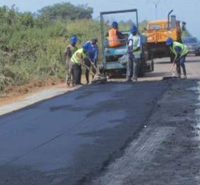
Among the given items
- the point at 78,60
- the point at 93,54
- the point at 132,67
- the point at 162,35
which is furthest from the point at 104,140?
the point at 162,35

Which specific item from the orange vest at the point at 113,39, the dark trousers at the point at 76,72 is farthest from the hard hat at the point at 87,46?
the orange vest at the point at 113,39

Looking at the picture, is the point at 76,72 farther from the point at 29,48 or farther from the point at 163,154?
the point at 163,154

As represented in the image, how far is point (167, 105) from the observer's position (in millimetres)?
12188

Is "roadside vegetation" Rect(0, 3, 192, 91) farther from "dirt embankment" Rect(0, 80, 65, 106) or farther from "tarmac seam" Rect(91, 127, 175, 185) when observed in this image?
"tarmac seam" Rect(91, 127, 175, 185)

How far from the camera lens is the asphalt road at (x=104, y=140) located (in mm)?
6520

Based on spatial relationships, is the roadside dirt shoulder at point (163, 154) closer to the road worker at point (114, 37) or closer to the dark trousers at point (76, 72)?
the dark trousers at point (76, 72)

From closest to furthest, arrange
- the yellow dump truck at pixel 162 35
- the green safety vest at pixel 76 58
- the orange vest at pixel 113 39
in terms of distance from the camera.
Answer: the green safety vest at pixel 76 58, the orange vest at pixel 113 39, the yellow dump truck at pixel 162 35

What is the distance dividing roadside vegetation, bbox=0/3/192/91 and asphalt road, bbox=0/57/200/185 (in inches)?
341

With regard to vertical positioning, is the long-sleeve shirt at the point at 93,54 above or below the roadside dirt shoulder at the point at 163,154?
above

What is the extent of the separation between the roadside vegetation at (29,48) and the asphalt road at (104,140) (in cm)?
866

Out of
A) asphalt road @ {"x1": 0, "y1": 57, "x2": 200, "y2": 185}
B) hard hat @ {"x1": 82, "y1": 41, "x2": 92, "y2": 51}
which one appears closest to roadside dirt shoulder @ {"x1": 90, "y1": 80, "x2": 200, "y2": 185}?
asphalt road @ {"x1": 0, "y1": 57, "x2": 200, "y2": 185}

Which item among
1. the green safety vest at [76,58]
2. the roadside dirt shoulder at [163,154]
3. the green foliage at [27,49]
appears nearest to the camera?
the roadside dirt shoulder at [163,154]

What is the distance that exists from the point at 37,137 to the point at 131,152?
2158 millimetres

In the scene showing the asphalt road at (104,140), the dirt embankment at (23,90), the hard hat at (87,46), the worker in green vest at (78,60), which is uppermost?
the hard hat at (87,46)
